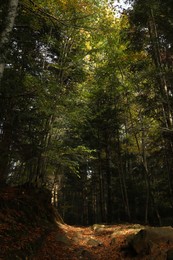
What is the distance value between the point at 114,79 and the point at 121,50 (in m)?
2.67

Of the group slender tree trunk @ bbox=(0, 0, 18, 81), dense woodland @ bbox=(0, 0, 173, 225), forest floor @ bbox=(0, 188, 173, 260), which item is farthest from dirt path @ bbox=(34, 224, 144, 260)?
slender tree trunk @ bbox=(0, 0, 18, 81)

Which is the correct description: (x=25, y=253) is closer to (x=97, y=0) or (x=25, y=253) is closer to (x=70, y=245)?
(x=70, y=245)

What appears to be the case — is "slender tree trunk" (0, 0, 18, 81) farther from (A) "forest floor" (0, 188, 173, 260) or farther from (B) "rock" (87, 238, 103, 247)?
(B) "rock" (87, 238, 103, 247)

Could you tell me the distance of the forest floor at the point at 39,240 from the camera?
740 cm

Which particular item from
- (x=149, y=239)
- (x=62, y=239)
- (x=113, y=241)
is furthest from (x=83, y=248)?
(x=149, y=239)

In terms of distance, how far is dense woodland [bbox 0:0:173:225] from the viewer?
881cm

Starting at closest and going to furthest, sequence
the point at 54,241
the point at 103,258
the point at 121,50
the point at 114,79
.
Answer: the point at 103,258 → the point at 54,241 → the point at 121,50 → the point at 114,79

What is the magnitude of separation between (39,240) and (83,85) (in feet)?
43.2

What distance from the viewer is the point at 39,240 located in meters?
8.85

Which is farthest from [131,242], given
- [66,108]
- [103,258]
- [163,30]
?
Result: [163,30]

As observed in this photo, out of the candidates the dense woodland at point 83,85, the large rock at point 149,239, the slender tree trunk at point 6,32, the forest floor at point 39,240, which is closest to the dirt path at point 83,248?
the forest floor at point 39,240

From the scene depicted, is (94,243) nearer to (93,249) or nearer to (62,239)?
(93,249)

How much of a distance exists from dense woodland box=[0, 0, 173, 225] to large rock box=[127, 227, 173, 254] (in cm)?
400

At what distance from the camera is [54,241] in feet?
33.9
